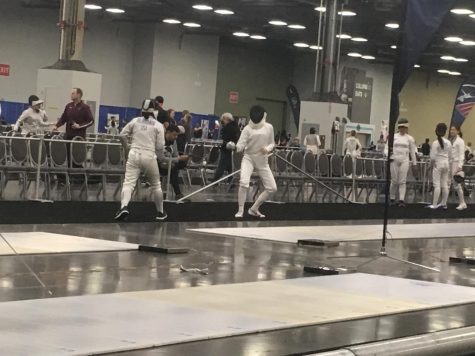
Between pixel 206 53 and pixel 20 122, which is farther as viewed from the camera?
pixel 206 53

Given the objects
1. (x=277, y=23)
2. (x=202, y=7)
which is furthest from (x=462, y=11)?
(x=202, y=7)

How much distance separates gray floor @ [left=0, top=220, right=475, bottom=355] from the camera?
6512 mm

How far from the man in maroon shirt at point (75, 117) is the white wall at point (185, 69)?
20.9m

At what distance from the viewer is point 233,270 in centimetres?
994

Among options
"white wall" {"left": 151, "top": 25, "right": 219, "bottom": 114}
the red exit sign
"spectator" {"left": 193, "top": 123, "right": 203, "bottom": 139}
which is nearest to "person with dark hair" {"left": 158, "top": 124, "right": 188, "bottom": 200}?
"spectator" {"left": 193, "top": 123, "right": 203, "bottom": 139}

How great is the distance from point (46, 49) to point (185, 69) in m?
7.06

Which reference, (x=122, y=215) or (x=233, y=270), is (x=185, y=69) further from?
(x=233, y=270)

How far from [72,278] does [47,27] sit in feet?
96.4

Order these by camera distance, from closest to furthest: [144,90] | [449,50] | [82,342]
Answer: [82,342] < [144,90] < [449,50]

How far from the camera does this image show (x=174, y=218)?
15156 millimetres

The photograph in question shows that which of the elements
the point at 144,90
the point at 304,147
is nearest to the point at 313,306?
the point at 304,147

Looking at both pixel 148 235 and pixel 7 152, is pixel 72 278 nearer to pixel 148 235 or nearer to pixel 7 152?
pixel 148 235

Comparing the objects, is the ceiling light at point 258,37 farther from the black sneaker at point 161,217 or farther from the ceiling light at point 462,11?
the black sneaker at point 161,217

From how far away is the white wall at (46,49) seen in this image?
35250 mm
